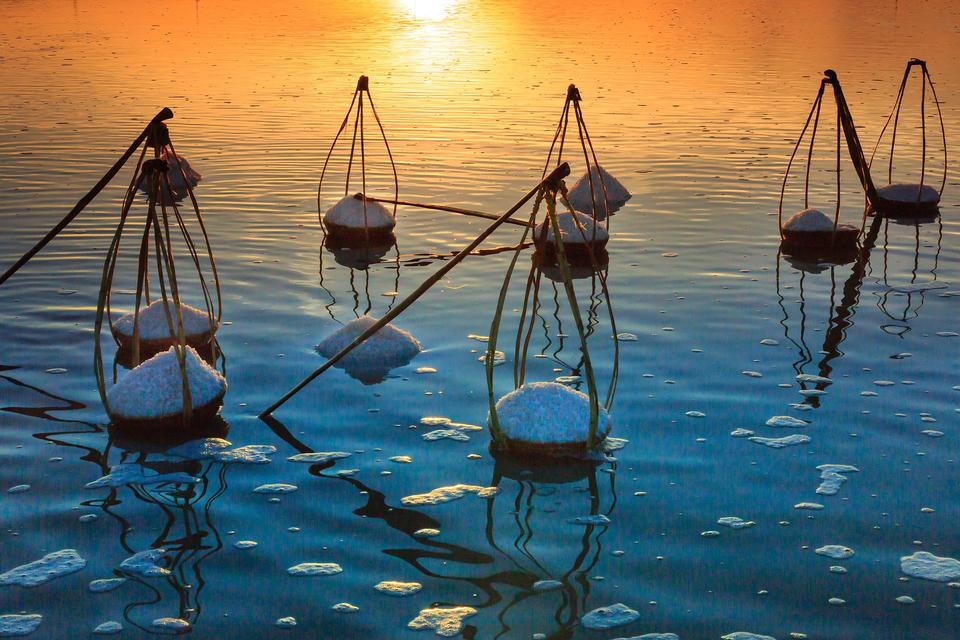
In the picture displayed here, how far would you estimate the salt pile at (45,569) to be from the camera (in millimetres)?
5023

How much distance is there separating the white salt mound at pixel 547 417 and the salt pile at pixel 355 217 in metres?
5.54

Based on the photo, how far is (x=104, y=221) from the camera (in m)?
12.5

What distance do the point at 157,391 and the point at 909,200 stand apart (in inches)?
373

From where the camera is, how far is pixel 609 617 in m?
4.78

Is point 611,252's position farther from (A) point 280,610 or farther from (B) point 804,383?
(A) point 280,610

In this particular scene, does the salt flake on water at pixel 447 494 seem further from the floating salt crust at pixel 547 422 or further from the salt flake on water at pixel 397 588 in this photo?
the salt flake on water at pixel 397 588

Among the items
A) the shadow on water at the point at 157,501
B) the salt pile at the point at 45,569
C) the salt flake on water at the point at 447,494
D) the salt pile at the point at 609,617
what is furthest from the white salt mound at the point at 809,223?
the salt pile at the point at 45,569

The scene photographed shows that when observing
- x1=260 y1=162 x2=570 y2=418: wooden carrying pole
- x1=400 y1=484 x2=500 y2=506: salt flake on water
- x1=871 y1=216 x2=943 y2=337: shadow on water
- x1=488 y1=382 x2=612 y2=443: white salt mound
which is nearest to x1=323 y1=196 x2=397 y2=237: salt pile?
x1=260 y1=162 x2=570 y2=418: wooden carrying pole

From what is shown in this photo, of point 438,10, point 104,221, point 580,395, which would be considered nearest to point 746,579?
point 580,395

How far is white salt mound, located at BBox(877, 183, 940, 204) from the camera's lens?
42.4 feet

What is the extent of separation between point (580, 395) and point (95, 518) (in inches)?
105

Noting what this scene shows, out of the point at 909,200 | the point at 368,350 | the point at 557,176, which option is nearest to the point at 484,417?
the point at 368,350

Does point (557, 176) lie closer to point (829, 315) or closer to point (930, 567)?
point (930, 567)

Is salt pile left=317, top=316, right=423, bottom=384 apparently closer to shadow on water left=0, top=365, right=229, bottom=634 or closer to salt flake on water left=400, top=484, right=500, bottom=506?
shadow on water left=0, top=365, right=229, bottom=634
